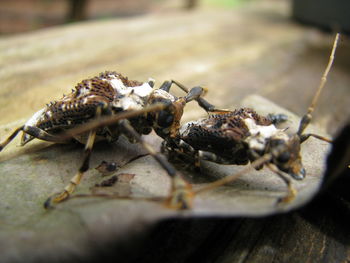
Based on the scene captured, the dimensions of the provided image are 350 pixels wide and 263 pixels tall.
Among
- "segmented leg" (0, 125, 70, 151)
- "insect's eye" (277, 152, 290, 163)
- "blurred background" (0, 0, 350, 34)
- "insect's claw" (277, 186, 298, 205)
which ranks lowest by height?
"blurred background" (0, 0, 350, 34)

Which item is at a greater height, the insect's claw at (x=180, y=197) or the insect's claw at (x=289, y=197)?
the insect's claw at (x=180, y=197)

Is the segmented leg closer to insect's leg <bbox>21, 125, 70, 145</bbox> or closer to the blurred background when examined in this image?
insect's leg <bbox>21, 125, 70, 145</bbox>

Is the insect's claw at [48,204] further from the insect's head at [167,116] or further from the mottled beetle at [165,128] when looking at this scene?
the insect's head at [167,116]

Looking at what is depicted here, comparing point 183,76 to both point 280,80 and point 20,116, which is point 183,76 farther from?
point 20,116

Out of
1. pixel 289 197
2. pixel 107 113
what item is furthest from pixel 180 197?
pixel 107 113

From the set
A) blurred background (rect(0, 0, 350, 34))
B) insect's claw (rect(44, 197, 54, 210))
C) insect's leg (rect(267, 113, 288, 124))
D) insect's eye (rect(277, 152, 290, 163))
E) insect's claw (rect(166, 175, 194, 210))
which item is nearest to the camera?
insect's claw (rect(166, 175, 194, 210))

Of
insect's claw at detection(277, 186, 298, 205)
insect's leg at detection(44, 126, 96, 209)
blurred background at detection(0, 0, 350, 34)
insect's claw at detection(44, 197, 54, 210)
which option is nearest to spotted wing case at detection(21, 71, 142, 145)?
insect's leg at detection(44, 126, 96, 209)

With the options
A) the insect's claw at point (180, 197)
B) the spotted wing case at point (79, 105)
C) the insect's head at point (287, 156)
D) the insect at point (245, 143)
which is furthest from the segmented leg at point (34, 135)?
the insect's head at point (287, 156)
